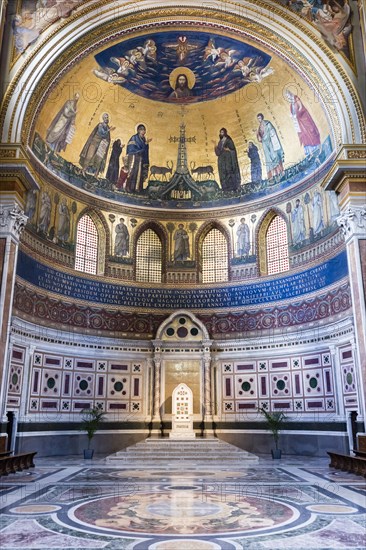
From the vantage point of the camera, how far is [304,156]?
25.0m

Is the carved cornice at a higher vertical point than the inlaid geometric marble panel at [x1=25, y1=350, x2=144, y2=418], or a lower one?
higher

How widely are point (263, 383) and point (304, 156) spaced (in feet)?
38.1

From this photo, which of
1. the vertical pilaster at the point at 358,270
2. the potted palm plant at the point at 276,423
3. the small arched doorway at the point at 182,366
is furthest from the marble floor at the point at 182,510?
the small arched doorway at the point at 182,366

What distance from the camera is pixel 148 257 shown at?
28.3 metres

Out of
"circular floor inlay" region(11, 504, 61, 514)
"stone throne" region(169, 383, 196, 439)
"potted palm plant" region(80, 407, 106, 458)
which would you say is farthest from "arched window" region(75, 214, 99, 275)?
"circular floor inlay" region(11, 504, 61, 514)

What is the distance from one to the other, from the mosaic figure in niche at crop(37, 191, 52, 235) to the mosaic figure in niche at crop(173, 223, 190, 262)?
7596 millimetres

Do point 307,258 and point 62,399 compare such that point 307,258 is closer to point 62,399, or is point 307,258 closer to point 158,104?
point 158,104

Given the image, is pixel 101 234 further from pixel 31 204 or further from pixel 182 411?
pixel 182 411

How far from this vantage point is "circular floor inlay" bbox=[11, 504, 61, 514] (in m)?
9.72

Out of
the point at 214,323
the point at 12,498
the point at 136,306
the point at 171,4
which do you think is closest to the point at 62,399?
the point at 136,306

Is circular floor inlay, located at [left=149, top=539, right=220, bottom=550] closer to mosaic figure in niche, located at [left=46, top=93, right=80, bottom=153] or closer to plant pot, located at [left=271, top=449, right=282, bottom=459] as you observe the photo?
plant pot, located at [left=271, top=449, right=282, bottom=459]

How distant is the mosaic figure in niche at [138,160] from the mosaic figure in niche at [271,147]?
626cm

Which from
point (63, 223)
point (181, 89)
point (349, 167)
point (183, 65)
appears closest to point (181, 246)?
point (63, 223)

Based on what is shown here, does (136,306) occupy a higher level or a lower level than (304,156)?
lower
